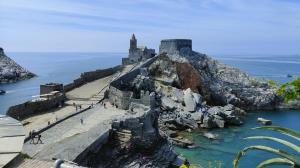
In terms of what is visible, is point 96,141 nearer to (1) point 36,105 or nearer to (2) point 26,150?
(2) point 26,150

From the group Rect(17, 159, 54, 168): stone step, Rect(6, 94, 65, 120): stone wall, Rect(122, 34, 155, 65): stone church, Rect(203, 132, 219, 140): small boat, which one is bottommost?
Rect(203, 132, 219, 140): small boat

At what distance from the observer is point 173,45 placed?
58.2 m

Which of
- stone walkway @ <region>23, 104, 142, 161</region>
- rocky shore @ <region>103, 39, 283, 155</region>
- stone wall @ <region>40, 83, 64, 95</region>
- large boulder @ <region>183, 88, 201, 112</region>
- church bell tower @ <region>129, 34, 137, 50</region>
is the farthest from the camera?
church bell tower @ <region>129, 34, 137, 50</region>

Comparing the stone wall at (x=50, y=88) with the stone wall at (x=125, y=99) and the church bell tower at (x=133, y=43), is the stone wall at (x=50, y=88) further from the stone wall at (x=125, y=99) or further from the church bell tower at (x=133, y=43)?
the church bell tower at (x=133, y=43)

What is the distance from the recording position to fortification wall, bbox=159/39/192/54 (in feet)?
191

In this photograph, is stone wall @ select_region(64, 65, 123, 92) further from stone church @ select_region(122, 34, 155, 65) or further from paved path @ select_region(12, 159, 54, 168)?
paved path @ select_region(12, 159, 54, 168)

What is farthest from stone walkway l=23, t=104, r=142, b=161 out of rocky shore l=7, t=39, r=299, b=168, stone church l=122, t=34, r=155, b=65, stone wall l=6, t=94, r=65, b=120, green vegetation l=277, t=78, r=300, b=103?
stone church l=122, t=34, r=155, b=65

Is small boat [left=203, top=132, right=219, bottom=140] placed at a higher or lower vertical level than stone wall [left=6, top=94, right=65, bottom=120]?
lower

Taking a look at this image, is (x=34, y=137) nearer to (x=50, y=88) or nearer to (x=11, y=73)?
(x=50, y=88)

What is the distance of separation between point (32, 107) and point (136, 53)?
33018 millimetres

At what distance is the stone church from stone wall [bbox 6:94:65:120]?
27.9 meters

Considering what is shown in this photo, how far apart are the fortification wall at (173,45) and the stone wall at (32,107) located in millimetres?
31283

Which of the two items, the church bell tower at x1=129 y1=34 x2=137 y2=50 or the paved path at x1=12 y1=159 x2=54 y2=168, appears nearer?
the paved path at x1=12 y1=159 x2=54 y2=168

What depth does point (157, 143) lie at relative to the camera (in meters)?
24.2
